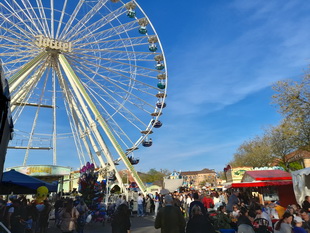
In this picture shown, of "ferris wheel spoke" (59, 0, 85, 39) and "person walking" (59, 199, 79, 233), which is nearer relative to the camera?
"person walking" (59, 199, 79, 233)

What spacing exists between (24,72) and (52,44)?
2769mm

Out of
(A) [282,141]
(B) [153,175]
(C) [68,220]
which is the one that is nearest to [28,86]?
(C) [68,220]

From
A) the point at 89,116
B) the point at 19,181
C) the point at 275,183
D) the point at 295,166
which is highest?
the point at 89,116

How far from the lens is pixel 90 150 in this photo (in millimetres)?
19281

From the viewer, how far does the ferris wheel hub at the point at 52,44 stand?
17.4 meters

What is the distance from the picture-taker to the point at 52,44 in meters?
17.8

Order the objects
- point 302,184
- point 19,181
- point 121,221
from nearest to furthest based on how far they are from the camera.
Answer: point 121,221, point 19,181, point 302,184

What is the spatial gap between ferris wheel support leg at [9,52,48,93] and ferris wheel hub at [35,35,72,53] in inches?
26.8

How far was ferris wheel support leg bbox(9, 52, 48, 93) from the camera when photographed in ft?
51.2

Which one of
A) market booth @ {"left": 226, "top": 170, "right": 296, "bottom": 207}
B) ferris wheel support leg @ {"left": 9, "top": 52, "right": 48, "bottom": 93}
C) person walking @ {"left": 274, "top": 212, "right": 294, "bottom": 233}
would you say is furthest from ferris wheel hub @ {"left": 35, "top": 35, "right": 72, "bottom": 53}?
person walking @ {"left": 274, "top": 212, "right": 294, "bottom": 233}

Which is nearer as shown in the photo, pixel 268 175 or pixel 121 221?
pixel 121 221

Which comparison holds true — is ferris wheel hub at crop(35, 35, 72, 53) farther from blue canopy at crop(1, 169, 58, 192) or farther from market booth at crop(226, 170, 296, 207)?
market booth at crop(226, 170, 296, 207)

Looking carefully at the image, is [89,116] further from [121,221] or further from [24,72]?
[121,221]

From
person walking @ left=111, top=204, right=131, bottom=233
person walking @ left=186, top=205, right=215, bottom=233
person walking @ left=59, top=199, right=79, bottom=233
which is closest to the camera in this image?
person walking @ left=186, top=205, right=215, bottom=233
